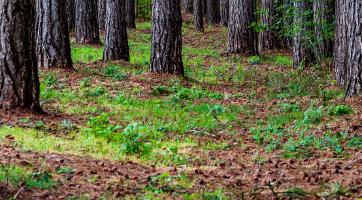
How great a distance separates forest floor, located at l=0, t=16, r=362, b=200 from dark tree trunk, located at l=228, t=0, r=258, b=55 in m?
4.04

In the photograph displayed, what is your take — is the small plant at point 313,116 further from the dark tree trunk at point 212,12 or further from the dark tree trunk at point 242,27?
the dark tree trunk at point 212,12

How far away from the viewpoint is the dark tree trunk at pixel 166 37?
44.1 ft

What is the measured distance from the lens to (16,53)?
28.0 feet

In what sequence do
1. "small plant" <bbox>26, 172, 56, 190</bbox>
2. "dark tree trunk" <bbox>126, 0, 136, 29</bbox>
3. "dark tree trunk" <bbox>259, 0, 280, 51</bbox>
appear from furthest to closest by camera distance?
"dark tree trunk" <bbox>126, 0, 136, 29</bbox>, "dark tree trunk" <bbox>259, 0, 280, 51</bbox>, "small plant" <bbox>26, 172, 56, 190</bbox>

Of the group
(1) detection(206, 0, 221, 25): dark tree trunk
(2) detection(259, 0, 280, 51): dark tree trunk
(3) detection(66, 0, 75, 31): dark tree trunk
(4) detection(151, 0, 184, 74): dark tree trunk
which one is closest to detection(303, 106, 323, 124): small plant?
(4) detection(151, 0, 184, 74): dark tree trunk

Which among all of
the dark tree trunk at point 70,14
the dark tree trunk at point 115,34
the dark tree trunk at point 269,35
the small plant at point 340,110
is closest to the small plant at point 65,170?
the small plant at point 340,110

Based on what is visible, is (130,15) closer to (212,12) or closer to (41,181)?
(212,12)

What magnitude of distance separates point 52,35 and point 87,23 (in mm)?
8036

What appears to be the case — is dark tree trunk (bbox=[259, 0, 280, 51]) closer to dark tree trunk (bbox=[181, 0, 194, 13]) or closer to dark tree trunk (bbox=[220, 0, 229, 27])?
dark tree trunk (bbox=[220, 0, 229, 27])

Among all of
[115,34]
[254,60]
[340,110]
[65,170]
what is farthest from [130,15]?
[65,170]

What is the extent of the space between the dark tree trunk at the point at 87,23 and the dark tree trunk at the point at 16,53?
39.9 ft

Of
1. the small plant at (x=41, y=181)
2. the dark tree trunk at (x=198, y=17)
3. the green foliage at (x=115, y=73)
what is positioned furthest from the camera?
the dark tree trunk at (x=198, y=17)

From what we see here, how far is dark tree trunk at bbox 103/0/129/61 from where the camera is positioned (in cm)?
1652

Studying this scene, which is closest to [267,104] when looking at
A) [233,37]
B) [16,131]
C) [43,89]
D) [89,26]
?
[43,89]
